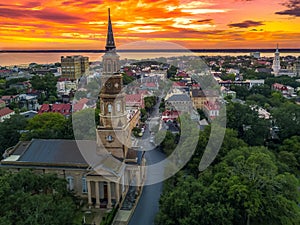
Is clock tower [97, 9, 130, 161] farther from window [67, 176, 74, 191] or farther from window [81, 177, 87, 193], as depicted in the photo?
window [67, 176, 74, 191]

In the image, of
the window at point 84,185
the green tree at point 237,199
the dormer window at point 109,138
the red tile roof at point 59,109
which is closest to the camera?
the green tree at point 237,199

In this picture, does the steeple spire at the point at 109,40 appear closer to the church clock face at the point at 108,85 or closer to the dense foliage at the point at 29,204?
the church clock face at the point at 108,85

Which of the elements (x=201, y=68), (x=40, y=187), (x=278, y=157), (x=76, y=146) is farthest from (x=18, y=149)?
(x=201, y=68)

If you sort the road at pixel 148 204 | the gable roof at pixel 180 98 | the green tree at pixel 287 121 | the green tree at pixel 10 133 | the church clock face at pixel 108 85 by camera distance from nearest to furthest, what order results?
the road at pixel 148 204 < the church clock face at pixel 108 85 < the green tree at pixel 10 133 < the green tree at pixel 287 121 < the gable roof at pixel 180 98

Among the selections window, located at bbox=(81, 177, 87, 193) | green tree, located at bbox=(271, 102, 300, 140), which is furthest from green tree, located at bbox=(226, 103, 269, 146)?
window, located at bbox=(81, 177, 87, 193)

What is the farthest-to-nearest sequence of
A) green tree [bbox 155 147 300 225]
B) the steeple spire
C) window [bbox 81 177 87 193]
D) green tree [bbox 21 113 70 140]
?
green tree [bbox 21 113 70 140], window [bbox 81 177 87 193], the steeple spire, green tree [bbox 155 147 300 225]

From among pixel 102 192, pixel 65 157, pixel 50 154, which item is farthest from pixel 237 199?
pixel 50 154

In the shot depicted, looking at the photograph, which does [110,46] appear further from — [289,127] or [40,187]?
[289,127]

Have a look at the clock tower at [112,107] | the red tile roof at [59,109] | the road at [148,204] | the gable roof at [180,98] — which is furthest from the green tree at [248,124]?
the red tile roof at [59,109]
